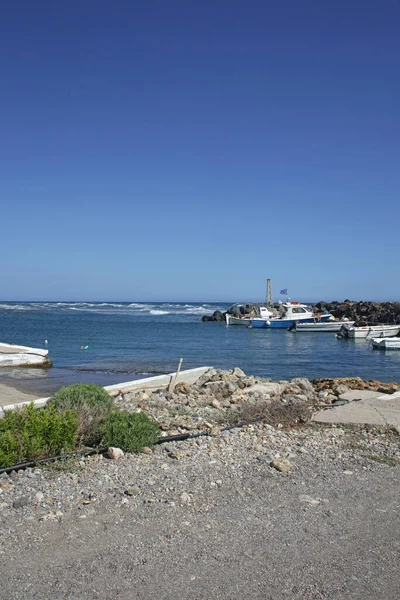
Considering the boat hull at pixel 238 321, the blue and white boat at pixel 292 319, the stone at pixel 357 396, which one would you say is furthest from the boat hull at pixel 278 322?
the stone at pixel 357 396

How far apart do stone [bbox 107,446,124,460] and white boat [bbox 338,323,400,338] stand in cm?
4038

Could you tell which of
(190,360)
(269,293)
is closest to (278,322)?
(269,293)

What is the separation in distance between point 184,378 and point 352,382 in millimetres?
5697

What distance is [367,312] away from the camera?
6681cm

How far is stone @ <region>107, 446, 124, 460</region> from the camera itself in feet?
22.9

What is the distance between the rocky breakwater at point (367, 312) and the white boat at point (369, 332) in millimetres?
7308

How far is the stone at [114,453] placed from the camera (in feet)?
22.9

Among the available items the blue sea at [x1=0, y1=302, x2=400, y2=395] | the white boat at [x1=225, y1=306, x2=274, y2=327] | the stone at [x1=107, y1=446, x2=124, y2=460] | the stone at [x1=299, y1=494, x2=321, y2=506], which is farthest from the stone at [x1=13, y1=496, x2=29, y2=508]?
the white boat at [x1=225, y1=306, x2=274, y2=327]

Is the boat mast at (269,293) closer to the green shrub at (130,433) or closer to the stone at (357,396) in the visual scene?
the stone at (357,396)

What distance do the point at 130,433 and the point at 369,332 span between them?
135ft

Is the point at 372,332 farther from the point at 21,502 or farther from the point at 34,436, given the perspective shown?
the point at 21,502

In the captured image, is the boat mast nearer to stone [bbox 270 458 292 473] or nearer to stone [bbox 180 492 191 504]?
stone [bbox 270 458 292 473]

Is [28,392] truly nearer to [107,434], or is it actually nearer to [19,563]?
[107,434]

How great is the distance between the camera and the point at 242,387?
49.9ft
